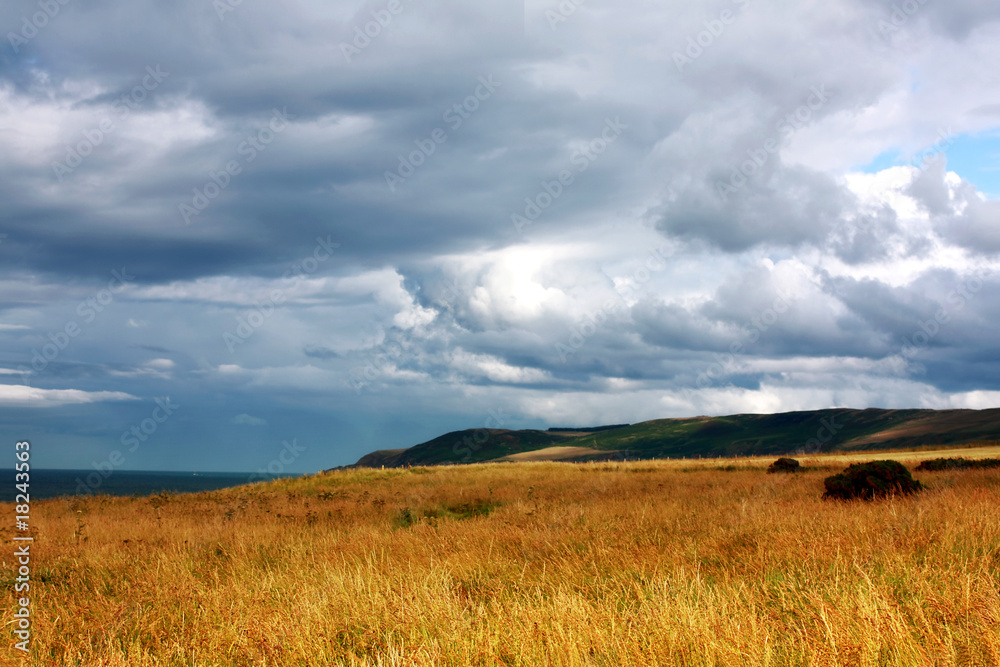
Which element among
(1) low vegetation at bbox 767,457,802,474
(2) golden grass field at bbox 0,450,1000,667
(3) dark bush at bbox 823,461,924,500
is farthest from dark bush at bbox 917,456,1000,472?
(2) golden grass field at bbox 0,450,1000,667

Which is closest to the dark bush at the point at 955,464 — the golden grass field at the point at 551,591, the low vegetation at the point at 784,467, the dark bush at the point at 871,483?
the low vegetation at the point at 784,467

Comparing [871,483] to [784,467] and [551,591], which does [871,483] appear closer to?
[551,591]

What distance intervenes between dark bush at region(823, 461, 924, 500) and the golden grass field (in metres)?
3.29

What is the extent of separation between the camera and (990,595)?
6.00m

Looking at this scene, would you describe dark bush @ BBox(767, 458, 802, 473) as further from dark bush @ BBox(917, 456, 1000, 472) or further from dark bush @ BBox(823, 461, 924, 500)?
dark bush @ BBox(823, 461, 924, 500)

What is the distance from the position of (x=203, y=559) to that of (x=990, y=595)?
12.0 meters

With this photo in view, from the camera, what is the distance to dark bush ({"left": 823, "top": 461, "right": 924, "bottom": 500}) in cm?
1819

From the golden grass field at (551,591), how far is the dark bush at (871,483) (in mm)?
3288

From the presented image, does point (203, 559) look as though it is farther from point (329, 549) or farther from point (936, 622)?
point (936, 622)

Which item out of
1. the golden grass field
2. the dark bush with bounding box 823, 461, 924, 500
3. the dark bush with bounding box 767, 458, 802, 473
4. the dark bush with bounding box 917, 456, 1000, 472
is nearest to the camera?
the golden grass field

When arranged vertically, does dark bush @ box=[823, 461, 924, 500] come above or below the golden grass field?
below

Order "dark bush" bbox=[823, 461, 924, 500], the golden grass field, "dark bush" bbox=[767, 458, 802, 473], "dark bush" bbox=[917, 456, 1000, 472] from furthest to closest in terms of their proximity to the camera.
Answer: "dark bush" bbox=[767, 458, 802, 473] < "dark bush" bbox=[917, 456, 1000, 472] < "dark bush" bbox=[823, 461, 924, 500] < the golden grass field

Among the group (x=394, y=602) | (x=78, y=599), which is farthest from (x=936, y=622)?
(x=78, y=599)

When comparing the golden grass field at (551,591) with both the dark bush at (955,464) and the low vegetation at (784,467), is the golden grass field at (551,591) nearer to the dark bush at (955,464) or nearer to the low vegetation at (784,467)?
the dark bush at (955,464)
